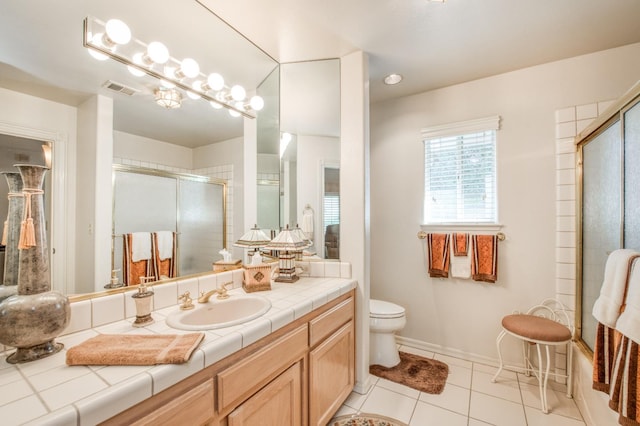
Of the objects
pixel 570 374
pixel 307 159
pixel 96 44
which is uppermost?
pixel 96 44

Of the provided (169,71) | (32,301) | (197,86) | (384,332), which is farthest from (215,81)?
(384,332)

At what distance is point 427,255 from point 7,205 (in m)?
2.64

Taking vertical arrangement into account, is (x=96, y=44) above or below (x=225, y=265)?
above

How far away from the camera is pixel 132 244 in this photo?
125 cm

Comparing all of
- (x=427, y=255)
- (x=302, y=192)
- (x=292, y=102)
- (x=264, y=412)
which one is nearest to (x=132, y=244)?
(x=264, y=412)

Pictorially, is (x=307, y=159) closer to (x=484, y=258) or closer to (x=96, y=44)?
(x=96, y=44)

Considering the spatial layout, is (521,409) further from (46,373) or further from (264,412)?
(46,373)

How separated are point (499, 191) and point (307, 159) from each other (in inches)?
64.0

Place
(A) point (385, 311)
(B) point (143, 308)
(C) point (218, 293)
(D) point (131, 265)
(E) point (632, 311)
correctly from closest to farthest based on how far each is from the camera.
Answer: (E) point (632, 311), (B) point (143, 308), (D) point (131, 265), (C) point (218, 293), (A) point (385, 311)

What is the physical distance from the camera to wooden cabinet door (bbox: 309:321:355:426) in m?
1.39

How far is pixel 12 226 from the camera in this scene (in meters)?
0.87

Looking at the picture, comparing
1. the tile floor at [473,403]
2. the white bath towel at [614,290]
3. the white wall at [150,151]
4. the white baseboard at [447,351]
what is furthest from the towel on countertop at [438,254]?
the white wall at [150,151]

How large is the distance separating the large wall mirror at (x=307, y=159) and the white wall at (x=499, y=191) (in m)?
0.84

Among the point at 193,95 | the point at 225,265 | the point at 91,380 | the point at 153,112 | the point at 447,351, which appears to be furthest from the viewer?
the point at 447,351
